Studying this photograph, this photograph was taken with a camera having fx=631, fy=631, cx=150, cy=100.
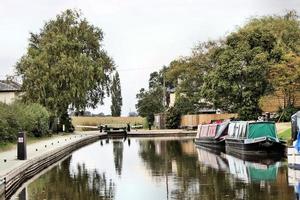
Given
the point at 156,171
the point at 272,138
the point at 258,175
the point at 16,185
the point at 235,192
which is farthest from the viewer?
the point at 272,138

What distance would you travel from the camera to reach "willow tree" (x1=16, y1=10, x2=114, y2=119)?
205ft

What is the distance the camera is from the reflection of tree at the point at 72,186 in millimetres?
19297

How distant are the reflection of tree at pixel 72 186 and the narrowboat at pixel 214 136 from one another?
19.8 metres

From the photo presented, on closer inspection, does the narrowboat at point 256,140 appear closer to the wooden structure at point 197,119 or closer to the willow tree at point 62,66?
the willow tree at point 62,66

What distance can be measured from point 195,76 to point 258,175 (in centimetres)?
5203

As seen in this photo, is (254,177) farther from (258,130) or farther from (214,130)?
(214,130)

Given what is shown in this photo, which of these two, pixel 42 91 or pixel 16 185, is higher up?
pixel 42 91

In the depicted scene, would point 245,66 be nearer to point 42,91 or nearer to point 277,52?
point 277,52

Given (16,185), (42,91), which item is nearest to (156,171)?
(16,185)

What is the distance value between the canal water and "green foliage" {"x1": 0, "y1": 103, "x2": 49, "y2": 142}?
22.8ft

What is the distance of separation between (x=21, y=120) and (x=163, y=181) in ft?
81.9

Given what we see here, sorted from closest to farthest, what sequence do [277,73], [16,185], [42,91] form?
[16,185]
[277,73]
[42,91]

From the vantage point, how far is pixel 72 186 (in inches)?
869

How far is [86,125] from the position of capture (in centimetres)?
9394
